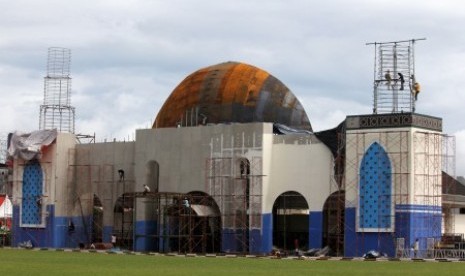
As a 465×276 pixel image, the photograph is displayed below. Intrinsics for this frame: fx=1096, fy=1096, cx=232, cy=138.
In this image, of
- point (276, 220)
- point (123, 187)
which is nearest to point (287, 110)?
point (276, 220)

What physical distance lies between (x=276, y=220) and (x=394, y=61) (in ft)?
44.5

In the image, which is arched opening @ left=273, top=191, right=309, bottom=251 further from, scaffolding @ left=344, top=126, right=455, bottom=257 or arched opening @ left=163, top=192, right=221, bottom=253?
scaffolding @ left=344, top=126, right=455, bottom=257

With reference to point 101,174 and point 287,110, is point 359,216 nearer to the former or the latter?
point 287,110

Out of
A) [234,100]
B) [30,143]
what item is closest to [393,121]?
[234,100]

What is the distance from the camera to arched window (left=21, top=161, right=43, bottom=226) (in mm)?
71875

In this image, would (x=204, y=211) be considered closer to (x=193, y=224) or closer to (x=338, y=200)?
(x=193, y=224)

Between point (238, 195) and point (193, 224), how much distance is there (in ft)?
12.1

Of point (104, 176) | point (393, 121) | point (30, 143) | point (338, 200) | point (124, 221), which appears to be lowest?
point (124, 221)

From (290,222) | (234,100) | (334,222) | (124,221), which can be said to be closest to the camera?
(334,222)

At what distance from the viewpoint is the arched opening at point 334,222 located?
59.6m

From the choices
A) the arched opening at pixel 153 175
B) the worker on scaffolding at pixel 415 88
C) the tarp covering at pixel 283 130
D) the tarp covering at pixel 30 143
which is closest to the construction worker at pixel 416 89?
the worker on scaffolding at pixel 415 88

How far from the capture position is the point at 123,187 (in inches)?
2704

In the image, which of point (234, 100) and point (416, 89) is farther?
point (234, 100)

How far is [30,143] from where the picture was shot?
236 ft
